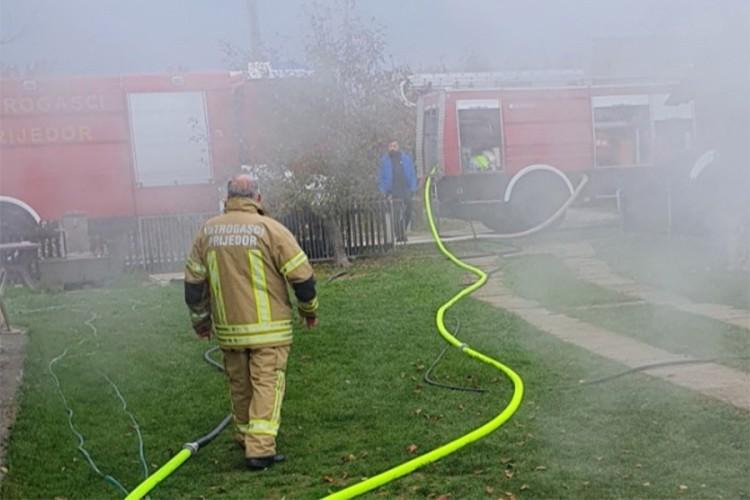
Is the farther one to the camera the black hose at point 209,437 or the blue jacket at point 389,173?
the blue jacket at point 389,173

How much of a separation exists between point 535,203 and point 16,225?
733cm

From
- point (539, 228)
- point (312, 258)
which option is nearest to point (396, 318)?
point (539, 228)

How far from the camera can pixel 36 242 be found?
1522cm

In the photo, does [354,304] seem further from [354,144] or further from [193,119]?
[354,144]

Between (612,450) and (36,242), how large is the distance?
11.1m

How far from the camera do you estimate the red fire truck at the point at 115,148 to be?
10.7 m

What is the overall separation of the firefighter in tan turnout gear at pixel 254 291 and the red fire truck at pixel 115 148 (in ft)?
7.52

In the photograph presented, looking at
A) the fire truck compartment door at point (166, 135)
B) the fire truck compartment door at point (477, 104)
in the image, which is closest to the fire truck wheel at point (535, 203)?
the fire truck compartment door at point (477, 104)

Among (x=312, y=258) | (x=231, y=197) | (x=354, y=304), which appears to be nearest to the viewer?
(x=231, y=197)

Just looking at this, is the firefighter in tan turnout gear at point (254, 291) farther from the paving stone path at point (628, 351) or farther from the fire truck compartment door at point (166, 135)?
the fire truck compartment door at point (166, 135)

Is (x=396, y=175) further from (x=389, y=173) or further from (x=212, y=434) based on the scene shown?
(x=212, y=434)

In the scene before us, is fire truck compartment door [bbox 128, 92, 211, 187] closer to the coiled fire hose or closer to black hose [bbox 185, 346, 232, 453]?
black hose [bbox 185, 346, 232, 453]

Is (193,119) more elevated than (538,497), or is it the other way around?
(193,119)

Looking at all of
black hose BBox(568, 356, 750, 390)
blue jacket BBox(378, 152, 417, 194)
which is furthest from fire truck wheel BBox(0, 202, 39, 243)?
black hose BBox(568, 356, 750, 390)
